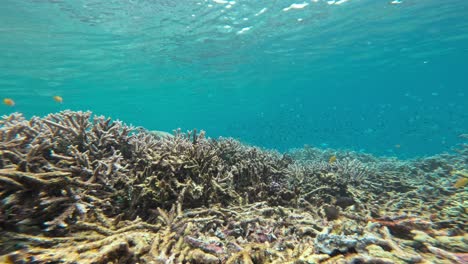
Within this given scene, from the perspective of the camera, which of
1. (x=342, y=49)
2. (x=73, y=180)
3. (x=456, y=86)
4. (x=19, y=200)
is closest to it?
(x=19, y=200)

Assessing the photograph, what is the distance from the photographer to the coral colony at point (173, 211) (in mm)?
2193

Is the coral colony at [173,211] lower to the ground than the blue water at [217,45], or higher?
lower

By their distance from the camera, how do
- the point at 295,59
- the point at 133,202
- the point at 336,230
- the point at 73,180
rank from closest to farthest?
the point at 73,180 < the point at 336,230 < the point at 133,202 < the point at 295,59

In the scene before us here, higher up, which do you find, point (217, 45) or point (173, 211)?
point (217, 45)

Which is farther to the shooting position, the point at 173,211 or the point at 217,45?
the point at 217,45

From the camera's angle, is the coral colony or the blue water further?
the blue water

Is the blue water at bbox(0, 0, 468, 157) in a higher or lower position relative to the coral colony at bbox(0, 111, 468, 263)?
higher

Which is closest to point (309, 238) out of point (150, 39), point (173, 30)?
point (173, 30)

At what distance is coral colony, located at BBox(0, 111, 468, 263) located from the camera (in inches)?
86.4

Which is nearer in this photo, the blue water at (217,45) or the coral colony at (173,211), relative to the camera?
the coral colony at (173,211)

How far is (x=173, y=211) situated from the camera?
303 centimetres

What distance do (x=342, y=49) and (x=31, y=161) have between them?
34344 millimetres

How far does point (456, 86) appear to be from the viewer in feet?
233

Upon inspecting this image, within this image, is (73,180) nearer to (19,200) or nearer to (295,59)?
(19,200)
